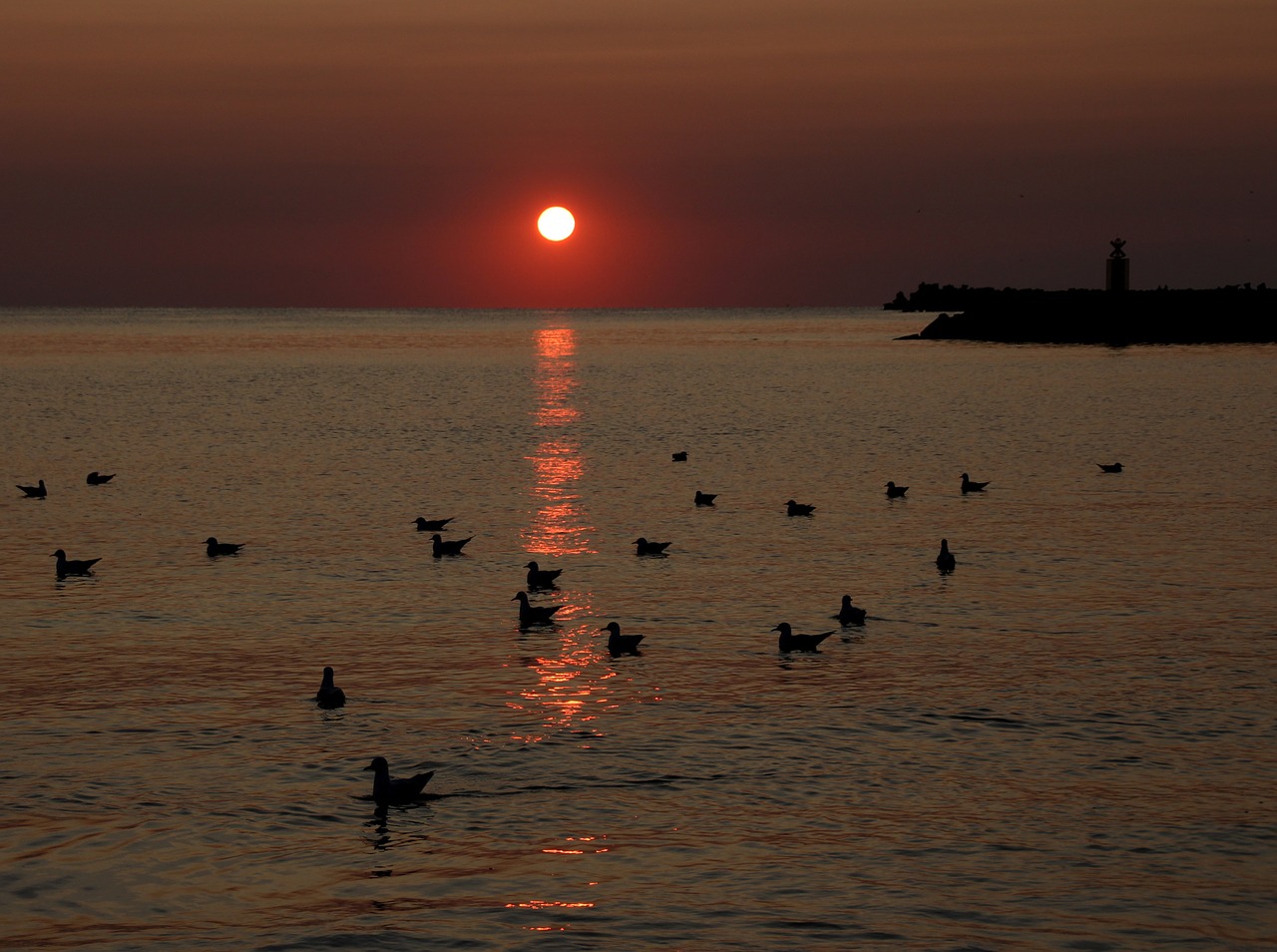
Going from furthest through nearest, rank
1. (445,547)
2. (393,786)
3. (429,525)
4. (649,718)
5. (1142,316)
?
(1142,316), (429,525), (445,547), (649,718), (393,786)

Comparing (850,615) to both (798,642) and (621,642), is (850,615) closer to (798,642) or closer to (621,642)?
(798,642)

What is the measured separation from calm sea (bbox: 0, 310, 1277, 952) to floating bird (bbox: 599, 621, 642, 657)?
43cm

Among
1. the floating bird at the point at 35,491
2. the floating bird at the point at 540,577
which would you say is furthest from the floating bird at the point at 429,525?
the floating bird at the point at 35,491

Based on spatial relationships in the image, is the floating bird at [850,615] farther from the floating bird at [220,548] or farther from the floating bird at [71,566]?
the floating bird at [71,566]

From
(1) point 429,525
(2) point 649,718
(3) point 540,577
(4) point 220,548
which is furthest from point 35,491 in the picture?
(2) point 649,718

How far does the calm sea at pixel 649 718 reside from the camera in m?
15.3

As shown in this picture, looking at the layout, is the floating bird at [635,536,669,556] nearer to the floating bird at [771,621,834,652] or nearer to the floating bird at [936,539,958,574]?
the floating bird at [936,539,958,574]

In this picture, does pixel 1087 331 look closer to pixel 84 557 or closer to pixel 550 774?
pixel 84 557

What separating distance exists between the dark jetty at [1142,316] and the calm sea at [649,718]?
122 m

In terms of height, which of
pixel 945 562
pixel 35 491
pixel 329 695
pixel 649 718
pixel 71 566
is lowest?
pixel 649 718

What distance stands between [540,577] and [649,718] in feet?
34.2

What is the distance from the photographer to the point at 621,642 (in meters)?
25.8

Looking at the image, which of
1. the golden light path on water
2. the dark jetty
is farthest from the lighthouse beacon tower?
the golden light path on water

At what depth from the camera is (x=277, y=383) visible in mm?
129750
